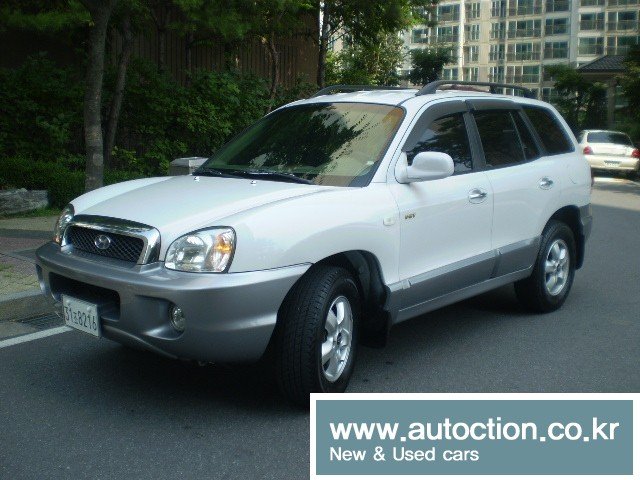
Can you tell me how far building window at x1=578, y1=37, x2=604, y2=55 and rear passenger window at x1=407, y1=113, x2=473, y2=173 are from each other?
277 ft

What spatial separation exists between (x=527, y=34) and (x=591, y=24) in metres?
8.12

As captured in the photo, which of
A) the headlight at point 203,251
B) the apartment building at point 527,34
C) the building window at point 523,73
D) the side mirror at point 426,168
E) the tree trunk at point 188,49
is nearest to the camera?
the headlight at point 203,251

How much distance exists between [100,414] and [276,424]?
93 cm

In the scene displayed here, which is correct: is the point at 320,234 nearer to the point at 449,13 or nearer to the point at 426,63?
the point at 426,63

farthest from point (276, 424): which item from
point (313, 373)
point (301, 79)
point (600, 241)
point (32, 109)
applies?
point (301, 79)

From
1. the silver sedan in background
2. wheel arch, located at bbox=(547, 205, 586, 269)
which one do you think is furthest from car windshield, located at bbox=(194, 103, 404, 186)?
the silver sedan in background

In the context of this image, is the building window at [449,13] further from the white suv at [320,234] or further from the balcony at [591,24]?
the white suv at [320,234]

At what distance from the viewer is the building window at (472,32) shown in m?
95.7

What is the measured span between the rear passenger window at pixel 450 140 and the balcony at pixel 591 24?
85.6 metres

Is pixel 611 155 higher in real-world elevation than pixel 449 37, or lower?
lower

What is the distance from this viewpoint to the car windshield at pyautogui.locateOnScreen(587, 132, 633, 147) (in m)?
24.7

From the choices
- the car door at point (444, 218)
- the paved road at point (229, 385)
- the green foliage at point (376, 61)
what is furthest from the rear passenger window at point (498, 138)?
the green foliage at point (376, 61)

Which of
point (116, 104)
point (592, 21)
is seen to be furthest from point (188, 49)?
point (592, 21)

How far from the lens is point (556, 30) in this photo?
89.2m
